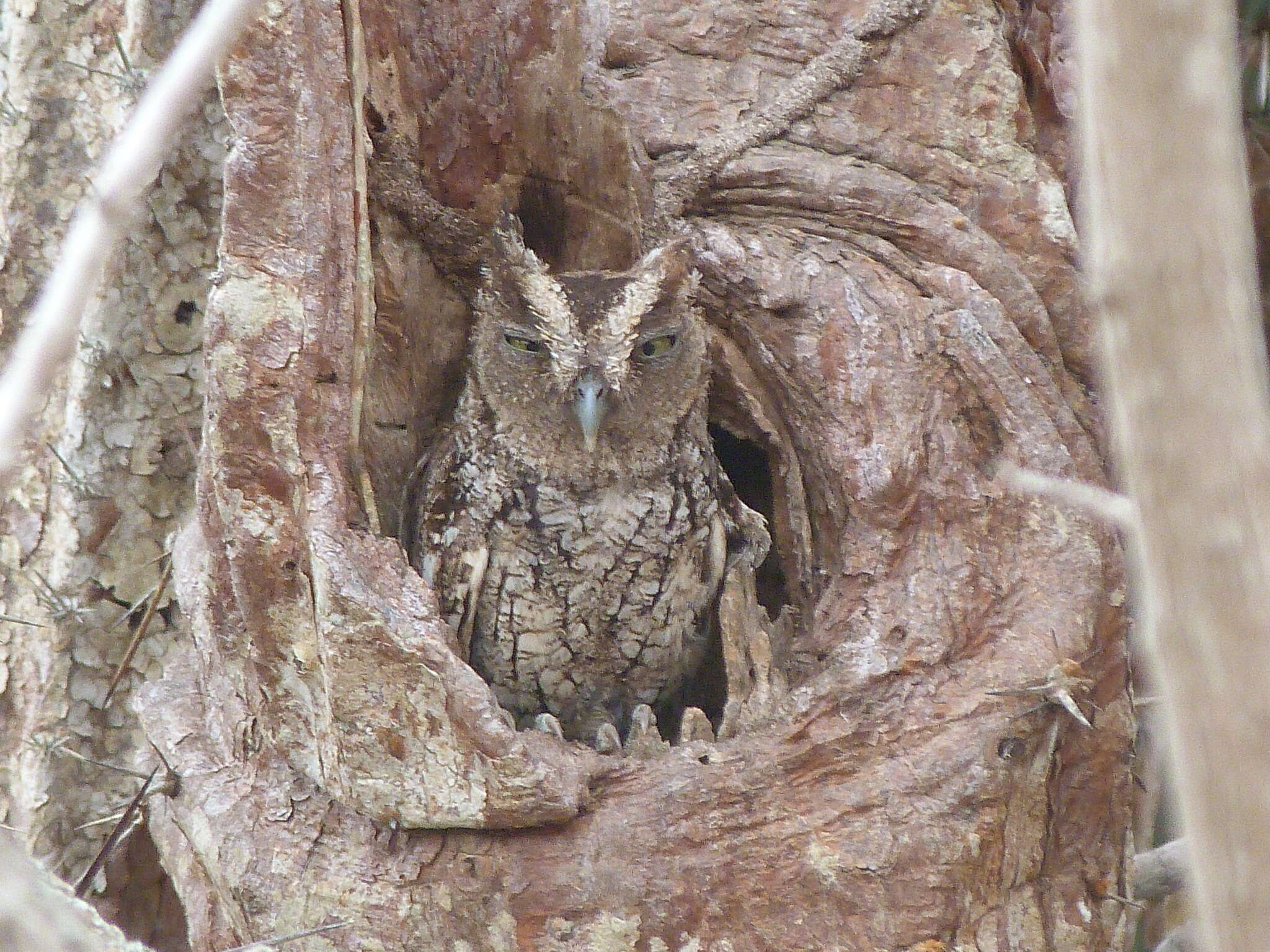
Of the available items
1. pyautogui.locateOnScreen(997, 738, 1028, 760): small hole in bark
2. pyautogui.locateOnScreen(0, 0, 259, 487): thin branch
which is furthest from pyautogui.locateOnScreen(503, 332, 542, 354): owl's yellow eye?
pyautogui.locateOnScreen(0, 0, 259, 487): thin branch

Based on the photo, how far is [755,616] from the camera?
2.67m

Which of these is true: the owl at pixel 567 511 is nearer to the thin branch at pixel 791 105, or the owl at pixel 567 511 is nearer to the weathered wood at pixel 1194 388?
the thin branch at pixel 791 105

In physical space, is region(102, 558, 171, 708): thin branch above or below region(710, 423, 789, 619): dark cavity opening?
below

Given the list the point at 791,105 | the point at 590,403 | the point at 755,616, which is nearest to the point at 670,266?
the point at 590,403

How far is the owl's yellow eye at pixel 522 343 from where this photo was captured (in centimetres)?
263

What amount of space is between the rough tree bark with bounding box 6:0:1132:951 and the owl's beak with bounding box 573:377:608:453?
326 millimetres

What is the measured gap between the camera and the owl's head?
2.55 meters

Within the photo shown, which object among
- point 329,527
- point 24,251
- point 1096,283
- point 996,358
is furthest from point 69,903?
point 24,251

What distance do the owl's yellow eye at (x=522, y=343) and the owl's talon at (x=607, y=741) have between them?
2.63ft

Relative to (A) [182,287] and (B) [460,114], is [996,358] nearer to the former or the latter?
(B) [460,114]

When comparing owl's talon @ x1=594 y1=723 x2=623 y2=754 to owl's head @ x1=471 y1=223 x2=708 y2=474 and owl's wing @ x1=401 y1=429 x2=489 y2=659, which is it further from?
owl's head @ x1=471 y1=223 x2=708 y2=474

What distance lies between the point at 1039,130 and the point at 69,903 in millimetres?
2431

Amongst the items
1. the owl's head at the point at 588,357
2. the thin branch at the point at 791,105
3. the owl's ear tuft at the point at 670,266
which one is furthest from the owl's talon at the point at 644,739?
the thin branch at the point at 791,105

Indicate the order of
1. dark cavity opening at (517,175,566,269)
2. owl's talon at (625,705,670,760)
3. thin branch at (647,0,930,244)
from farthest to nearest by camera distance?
dark cavity opening at (517,175,566,269) → thin branch at (647,0,930,244) → owl's talon at (625,705,670,760)
